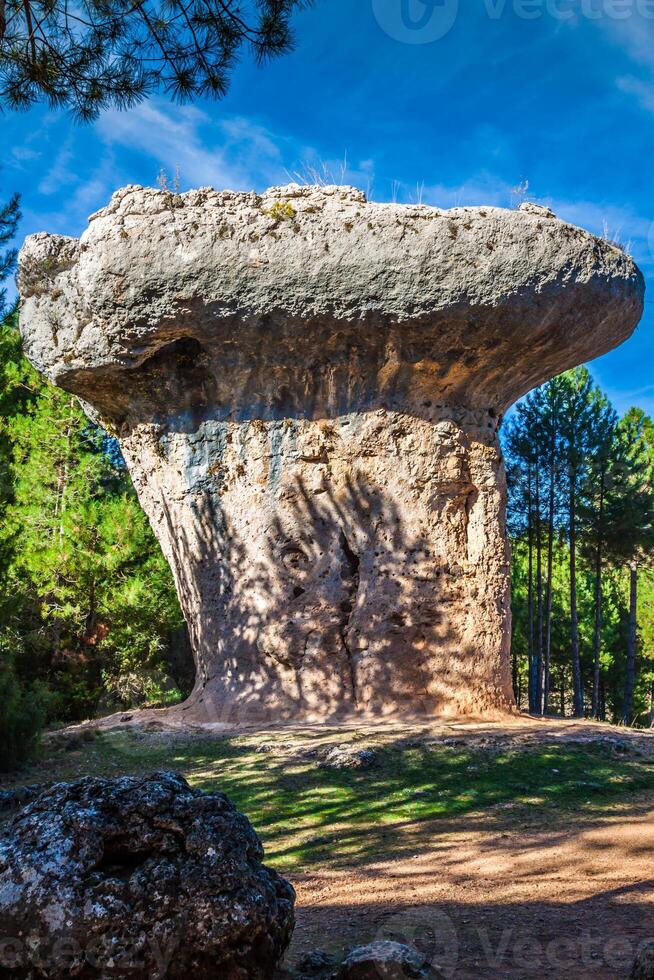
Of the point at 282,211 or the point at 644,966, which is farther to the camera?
the point at 282,211

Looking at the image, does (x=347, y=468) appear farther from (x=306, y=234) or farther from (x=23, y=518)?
(x=23, y=518)

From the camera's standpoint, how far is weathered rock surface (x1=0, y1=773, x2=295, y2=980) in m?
2.79

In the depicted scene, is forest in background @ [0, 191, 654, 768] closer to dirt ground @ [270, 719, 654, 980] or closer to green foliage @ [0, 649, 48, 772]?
green foliage @ [0, 649, 48, 772]

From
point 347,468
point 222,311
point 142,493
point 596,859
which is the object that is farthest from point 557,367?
point 596,859

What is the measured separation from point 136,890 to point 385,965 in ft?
3.28

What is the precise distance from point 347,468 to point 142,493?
11.5ft

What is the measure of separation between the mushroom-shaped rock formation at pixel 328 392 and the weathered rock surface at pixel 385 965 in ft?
23.5

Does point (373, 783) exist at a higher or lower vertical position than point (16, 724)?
lower

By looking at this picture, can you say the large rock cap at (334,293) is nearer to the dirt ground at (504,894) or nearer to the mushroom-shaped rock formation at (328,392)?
the mushroom-shaped rock formation at (328,392)

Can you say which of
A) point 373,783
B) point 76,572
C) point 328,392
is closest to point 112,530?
point 76,572

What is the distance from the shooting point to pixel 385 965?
310cm

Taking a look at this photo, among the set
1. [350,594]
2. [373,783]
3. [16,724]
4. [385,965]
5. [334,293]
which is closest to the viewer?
[385,965]

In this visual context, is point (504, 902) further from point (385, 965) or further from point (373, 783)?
point (373, 783)

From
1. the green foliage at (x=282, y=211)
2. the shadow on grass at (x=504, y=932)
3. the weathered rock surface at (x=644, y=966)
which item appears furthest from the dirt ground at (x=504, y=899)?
the green foliage at (x=282, y=211)
